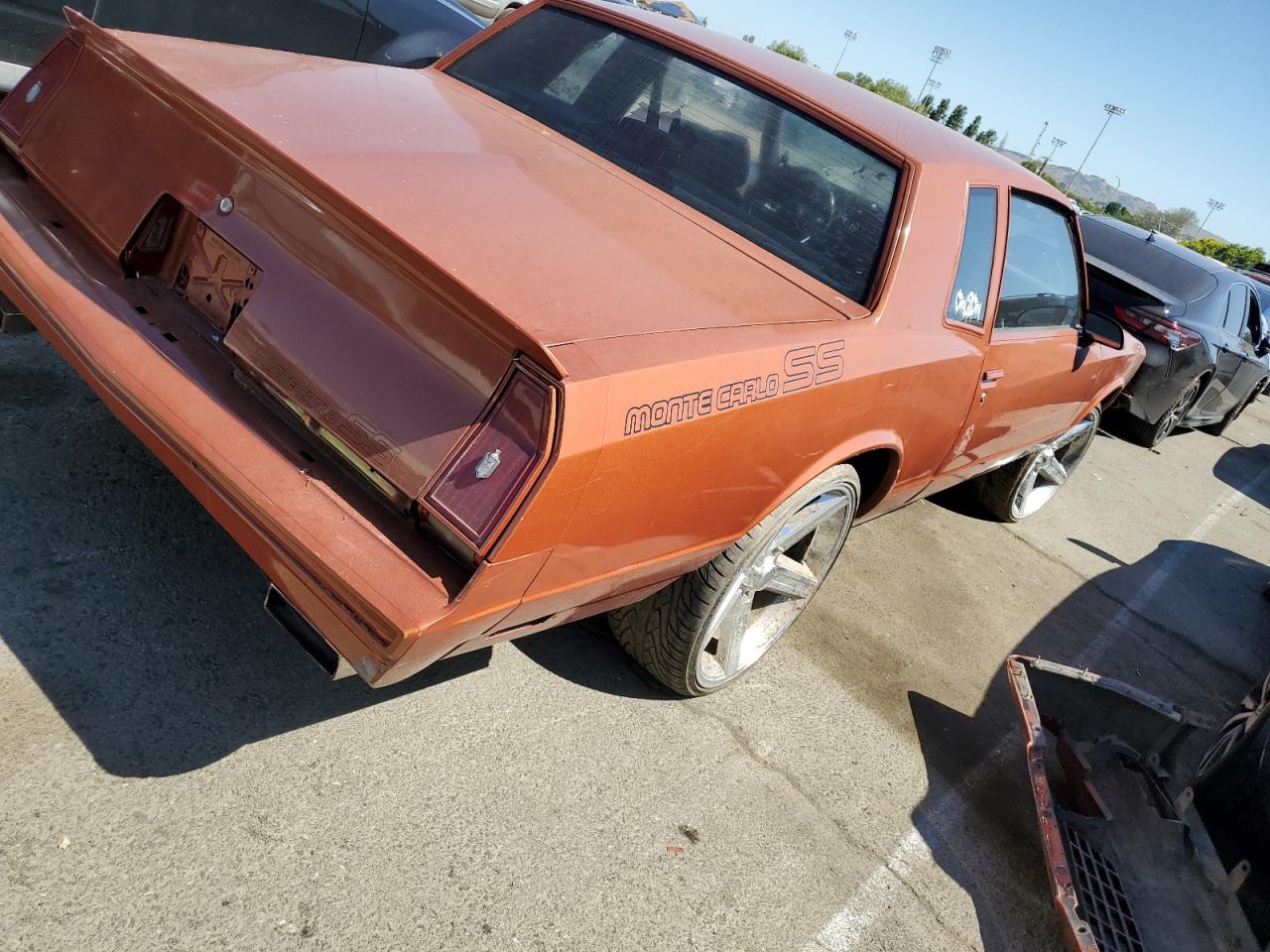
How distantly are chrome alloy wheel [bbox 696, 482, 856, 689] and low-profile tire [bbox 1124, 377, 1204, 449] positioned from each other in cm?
578

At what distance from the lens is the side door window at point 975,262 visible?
328 cm

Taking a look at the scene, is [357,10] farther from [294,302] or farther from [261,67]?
[294,302]

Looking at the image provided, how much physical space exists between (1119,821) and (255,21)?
5251 millimetres

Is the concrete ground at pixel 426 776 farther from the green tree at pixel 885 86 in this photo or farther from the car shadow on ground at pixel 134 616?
the green tree at pixel 885 86

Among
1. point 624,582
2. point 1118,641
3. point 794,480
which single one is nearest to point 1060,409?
point 1118,641

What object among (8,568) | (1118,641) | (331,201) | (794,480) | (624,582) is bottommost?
(8,568)

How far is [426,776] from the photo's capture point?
2.51 meters

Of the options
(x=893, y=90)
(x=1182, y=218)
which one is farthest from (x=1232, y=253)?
(x=1182, y=218)

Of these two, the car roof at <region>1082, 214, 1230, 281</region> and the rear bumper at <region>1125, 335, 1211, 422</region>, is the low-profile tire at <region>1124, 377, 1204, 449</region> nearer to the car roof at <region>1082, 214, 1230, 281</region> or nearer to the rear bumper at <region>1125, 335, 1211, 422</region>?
the rear bumper at <region>1125, 335, 1211, 422</region>

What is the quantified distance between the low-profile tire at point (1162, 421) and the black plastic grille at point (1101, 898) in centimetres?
587

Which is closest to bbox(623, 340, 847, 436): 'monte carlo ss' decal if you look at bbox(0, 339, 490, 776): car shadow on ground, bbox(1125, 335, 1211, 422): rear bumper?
bbox(0, 339, 490, 776): car shadow on ground

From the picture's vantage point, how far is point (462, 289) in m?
1.96

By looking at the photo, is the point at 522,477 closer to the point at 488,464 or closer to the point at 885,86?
the point at 488,464

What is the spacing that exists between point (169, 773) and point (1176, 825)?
285cm
